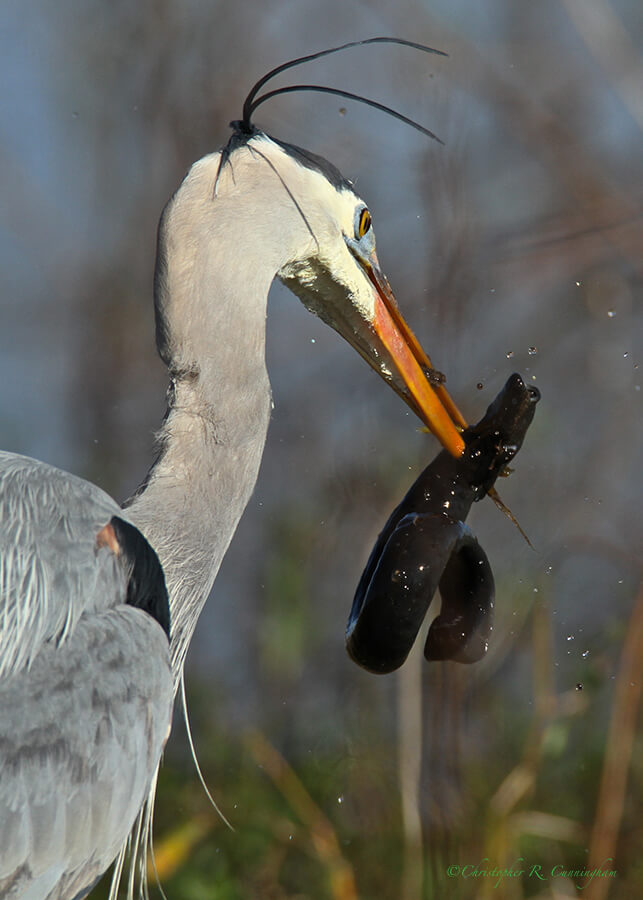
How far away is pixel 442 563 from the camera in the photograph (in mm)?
1811

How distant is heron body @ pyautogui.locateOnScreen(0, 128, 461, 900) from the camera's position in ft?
5.03

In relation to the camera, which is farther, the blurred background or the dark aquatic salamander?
the blurred background

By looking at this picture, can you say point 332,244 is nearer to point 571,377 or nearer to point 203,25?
point 571,377

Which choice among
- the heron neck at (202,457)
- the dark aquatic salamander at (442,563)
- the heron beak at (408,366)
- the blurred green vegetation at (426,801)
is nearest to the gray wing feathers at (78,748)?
the heron neck at (202,457)

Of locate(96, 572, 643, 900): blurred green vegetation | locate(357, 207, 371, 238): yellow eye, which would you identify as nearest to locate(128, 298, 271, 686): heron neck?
locate(357, 207, 371, 238): yellow eye

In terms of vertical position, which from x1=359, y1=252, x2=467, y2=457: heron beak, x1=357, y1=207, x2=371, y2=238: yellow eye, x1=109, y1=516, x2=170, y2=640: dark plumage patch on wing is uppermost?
x1=357, y1=207, x2=371, y2=238: yellow eye

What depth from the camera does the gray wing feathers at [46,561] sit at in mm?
1544

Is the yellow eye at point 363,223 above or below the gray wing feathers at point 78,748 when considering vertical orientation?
above

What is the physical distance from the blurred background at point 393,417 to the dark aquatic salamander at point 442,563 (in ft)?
3.89

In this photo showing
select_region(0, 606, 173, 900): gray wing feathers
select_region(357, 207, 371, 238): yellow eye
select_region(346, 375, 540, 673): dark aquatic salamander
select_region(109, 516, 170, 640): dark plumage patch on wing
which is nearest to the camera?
select_region(0, 606, 173, 900): gray wing feathers

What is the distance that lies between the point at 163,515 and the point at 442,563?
469mm

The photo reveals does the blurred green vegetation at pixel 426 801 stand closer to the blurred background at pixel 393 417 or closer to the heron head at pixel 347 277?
the blurred background at pixel 393 417

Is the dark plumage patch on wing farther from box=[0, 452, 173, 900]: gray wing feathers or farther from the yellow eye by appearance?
the yellow eye

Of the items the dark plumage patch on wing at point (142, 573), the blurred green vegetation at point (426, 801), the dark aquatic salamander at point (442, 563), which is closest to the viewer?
the dark plumage patch on wing at point (142, 573)
